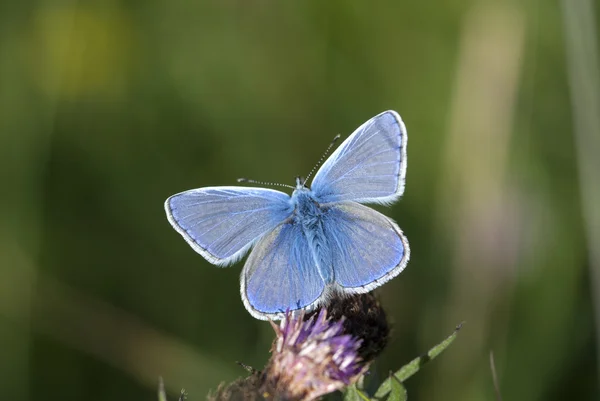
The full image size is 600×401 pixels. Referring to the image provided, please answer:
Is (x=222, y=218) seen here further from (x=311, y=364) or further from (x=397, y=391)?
(x=397, y=391)

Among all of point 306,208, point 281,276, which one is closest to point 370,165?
point 306,208

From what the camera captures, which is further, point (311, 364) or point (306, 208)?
point (306, 208)

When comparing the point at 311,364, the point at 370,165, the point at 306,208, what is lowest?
the point at 311,364
